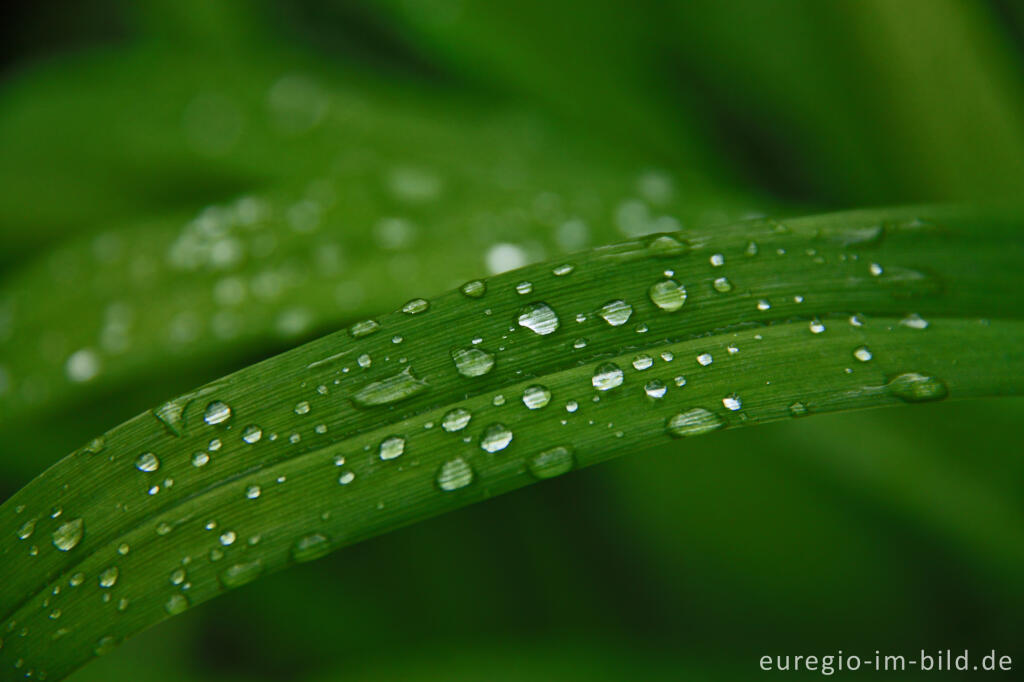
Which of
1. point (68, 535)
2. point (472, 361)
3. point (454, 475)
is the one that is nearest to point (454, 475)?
point (454, 475)

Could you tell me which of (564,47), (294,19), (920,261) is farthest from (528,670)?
(294,19)

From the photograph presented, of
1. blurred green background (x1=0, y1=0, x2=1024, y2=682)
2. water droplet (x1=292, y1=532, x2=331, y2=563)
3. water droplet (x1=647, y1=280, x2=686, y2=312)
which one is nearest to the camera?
water droplet (x1=292, y1=532, x2=331, y2=563)

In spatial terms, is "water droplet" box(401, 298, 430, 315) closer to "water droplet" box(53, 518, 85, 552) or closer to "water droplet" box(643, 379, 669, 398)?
"water droplet" box(643, 379, 669, 398)

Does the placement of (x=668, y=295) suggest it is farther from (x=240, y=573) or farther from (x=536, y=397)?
(x=240, y=573)

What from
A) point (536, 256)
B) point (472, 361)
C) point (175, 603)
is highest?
point (536, 256)

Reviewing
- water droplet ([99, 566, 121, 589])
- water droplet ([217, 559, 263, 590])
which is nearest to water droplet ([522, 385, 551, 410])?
water droplet ([217, 559, 263, 590])
